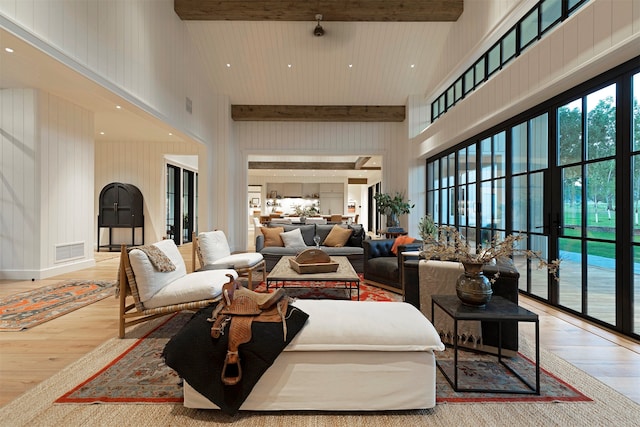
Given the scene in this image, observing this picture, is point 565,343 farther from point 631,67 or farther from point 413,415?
point 631,67

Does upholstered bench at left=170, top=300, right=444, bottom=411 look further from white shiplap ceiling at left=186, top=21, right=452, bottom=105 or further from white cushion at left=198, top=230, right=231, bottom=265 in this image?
white shiplap ceiling at left=186, top=21, right=452, bottom=105

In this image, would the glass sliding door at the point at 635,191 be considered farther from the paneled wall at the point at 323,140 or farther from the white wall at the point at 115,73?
the paneled wall at the point at 323,140

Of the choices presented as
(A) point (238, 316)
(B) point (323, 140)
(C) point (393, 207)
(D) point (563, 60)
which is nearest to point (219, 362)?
(A) point (238, 316)

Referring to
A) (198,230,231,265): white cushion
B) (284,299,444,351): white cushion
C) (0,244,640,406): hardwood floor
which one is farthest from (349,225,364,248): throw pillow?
(284,299,444,351): white cushion

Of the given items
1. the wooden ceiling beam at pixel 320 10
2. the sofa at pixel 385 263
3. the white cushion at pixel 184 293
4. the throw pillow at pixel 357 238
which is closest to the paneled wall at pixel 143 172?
the wooden ceiling beam at pixel 320 10

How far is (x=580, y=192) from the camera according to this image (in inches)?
131

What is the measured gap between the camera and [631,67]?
2758 mm

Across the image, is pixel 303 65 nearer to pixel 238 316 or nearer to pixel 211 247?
pixel 211 247

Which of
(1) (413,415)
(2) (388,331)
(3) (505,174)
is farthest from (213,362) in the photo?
(3) (505,174)

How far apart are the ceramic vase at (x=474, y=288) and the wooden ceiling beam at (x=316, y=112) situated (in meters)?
6.72

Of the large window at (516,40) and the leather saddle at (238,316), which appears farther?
the large window at (516,40)

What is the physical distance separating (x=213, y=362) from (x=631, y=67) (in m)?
3.94

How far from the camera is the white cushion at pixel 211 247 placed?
13.8 ft

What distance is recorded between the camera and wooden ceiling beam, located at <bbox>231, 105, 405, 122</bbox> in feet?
27.0
